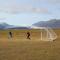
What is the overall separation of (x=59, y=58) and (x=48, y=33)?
23.4 meters

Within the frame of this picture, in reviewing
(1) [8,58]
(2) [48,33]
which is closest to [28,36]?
(2) [48,33]

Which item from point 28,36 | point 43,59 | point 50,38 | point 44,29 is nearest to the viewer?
point 43,59

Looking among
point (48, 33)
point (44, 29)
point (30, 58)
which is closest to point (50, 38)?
point (48, 33)

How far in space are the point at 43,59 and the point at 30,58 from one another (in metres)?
1.03

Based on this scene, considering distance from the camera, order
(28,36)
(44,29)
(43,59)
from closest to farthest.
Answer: (43,59) < (28,36) < (44,29)

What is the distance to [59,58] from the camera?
19.4m

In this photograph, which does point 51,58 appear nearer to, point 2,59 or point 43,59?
point 43,59

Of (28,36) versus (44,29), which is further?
(44,29)

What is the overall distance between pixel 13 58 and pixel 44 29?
26921mm

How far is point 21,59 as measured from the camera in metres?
19.2

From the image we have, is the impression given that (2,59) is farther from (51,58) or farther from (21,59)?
(51,58)

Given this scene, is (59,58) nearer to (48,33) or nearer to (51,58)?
(51,58)

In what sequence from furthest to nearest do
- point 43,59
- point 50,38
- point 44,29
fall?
point 44,29
point 50,38
point 43,59

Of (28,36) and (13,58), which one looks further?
(28,36)
